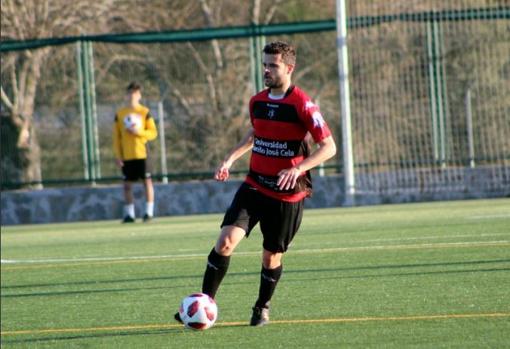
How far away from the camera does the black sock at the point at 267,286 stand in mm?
8969

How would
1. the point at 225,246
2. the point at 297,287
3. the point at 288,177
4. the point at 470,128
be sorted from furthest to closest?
the point at 470,128
the point at 297,287
the point at 225,246
the point at 288,177

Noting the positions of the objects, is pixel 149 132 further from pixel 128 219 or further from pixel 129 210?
pixel 128 219

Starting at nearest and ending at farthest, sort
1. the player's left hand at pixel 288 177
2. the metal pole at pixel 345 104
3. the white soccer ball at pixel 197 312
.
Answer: the player's left hand at pixel 288 177 < the white soccer ball at pixel 197 312 < the metal pole at pixel 345 104

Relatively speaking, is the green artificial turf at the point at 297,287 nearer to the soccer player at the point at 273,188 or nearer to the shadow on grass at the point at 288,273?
the shadow on grass at the point at 288,273

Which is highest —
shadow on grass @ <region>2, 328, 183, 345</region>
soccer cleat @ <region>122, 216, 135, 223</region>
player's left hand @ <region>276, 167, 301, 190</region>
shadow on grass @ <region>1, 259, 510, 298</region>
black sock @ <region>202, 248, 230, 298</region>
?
player's left hand @ <region>276, 167, 301, 190</region>

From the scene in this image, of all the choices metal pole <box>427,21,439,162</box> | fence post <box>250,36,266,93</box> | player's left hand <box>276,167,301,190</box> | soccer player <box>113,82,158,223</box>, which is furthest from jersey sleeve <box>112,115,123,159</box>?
player's left hand <box>276,167,301,190</box>

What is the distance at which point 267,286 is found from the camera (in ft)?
29.6

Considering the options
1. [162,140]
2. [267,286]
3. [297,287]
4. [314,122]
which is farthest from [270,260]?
[162,140]

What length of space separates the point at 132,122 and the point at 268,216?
12.4 meters

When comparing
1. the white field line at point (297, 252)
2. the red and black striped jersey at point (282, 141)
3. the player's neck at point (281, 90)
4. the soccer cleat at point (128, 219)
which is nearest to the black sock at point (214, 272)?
the red and black striped jersey at point (282, 141)

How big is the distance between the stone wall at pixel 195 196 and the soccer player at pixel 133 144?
166 cm

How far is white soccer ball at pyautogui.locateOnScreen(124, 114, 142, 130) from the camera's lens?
21.1 m

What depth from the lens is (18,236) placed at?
65.1 ft

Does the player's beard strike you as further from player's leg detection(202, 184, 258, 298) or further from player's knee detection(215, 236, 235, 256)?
player's knee detection(215, 236, 235, 256)
